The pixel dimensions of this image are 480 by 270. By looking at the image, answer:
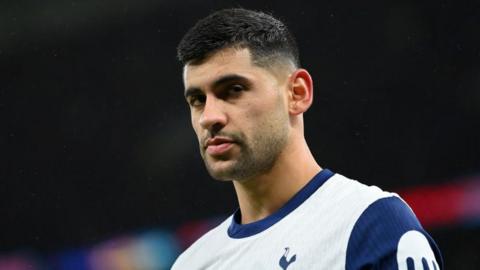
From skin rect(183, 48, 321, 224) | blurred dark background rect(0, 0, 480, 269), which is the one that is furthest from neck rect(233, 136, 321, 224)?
blurred dark background rect(0, 0, 480, 269)

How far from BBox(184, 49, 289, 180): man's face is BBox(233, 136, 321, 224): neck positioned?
21 mm

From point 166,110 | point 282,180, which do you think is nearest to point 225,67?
point 282,180

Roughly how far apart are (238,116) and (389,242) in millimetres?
295

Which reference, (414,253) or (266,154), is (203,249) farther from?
(414,253)

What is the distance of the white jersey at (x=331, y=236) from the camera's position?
1043 mm

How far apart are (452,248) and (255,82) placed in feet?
2.81

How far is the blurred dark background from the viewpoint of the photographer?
6.31 feet

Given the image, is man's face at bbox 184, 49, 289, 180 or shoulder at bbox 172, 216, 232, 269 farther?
shoulder at bbox 172, 216, 232, 269

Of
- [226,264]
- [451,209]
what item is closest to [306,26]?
[451,209]

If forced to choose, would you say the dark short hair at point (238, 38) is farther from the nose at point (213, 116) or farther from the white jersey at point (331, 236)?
the white jersey at point (331, 236)

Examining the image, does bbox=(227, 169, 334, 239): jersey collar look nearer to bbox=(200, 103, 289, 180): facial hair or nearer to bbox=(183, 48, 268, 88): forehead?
bbox=(200, 103, 289, 180): facial hair

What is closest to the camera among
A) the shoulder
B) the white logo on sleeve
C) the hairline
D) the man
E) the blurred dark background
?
the white logo on sleeve

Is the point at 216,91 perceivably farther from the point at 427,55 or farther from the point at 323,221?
the point at 427,55

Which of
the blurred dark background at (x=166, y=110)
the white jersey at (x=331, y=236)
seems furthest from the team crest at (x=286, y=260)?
the blurred dark background at (x=166, y=110)
